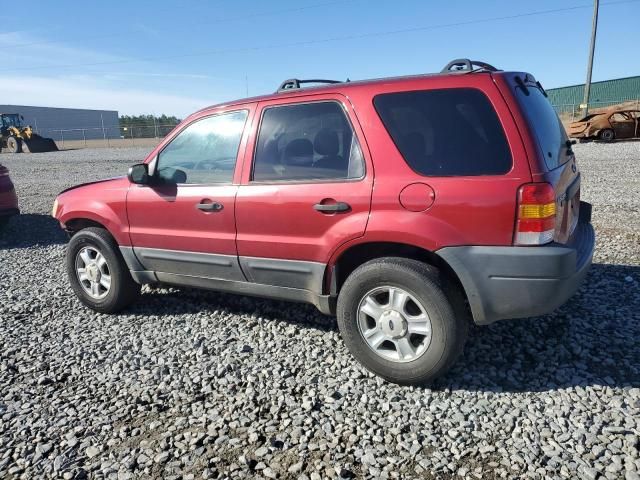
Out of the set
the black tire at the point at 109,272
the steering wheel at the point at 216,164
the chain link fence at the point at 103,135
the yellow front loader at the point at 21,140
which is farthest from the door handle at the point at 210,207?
the chain link fence at the point at 103,135

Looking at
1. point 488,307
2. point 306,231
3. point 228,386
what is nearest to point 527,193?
point 488,307

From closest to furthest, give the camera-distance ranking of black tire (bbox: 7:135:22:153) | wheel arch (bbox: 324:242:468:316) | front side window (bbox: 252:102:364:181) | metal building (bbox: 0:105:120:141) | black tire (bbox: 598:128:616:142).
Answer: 1. wheel arch (bbox: 324:242:468:316)
2. front side window (bbox: 252:102:364:181)
3. black tire (bbox: 598:128:616:142)
4. black tire (bbox: 7:135:22:153)
5. metal building (bbox: 0:105:120:141)

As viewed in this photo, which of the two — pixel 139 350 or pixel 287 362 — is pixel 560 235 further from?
pixel 139 350

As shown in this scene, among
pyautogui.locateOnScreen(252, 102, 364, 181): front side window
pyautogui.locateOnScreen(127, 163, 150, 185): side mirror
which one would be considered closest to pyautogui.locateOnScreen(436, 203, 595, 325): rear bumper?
pyautogui.locateOnScreen(252, 102, 364, 181): front side window

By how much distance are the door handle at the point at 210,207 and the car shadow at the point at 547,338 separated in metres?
1.13

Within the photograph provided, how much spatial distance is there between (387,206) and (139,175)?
Answer: 2.21m

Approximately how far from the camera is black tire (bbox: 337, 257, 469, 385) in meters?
2.93

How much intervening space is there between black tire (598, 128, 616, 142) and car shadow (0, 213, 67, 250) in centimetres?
2262

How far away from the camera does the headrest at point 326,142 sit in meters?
3.31

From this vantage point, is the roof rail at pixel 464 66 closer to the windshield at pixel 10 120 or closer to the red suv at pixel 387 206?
the red suv at pixel 387 206

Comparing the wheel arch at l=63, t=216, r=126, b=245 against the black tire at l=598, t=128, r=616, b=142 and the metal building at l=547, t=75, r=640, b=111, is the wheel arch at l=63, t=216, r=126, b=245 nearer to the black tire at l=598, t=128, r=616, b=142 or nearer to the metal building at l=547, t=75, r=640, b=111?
the black tire at l=598, t=128, r=616, b=142

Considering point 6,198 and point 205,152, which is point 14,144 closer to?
point 6,198

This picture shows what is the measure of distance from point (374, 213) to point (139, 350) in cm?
222

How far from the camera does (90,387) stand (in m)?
3.29
